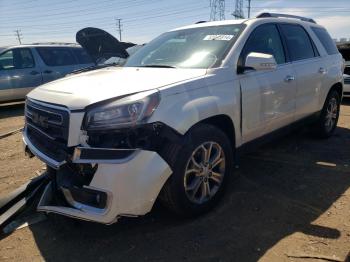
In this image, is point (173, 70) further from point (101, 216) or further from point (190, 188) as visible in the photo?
point (101, 216)

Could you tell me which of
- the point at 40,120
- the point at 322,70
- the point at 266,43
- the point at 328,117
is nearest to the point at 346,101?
the point at 328,117

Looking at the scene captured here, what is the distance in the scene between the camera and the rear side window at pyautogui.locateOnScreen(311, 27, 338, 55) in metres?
5.62

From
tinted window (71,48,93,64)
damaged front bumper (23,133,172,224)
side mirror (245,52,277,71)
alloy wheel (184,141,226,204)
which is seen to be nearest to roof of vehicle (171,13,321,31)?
side mirror (245,52,277,71)

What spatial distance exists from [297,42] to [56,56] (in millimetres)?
7358

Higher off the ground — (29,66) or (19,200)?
(29,66)

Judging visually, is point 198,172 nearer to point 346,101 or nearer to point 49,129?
point 49,129

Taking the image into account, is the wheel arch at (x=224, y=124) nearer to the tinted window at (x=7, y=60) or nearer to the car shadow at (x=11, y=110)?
the car shadow at (x=11, y=110)

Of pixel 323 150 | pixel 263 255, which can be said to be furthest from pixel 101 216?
pixel 323 150

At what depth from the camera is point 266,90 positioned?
407cm

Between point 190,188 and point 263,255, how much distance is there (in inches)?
32.2

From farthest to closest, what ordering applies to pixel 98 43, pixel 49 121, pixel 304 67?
pixel 98 43 → pixel 304 67 → pixel 49 121

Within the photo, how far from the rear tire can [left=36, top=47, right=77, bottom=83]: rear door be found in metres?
7.05

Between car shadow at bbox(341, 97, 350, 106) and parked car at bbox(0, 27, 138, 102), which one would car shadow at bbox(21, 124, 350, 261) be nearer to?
car shadow at bbox(341, 97, 350, 106)

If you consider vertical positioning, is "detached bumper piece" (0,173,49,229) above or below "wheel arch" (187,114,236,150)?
below
